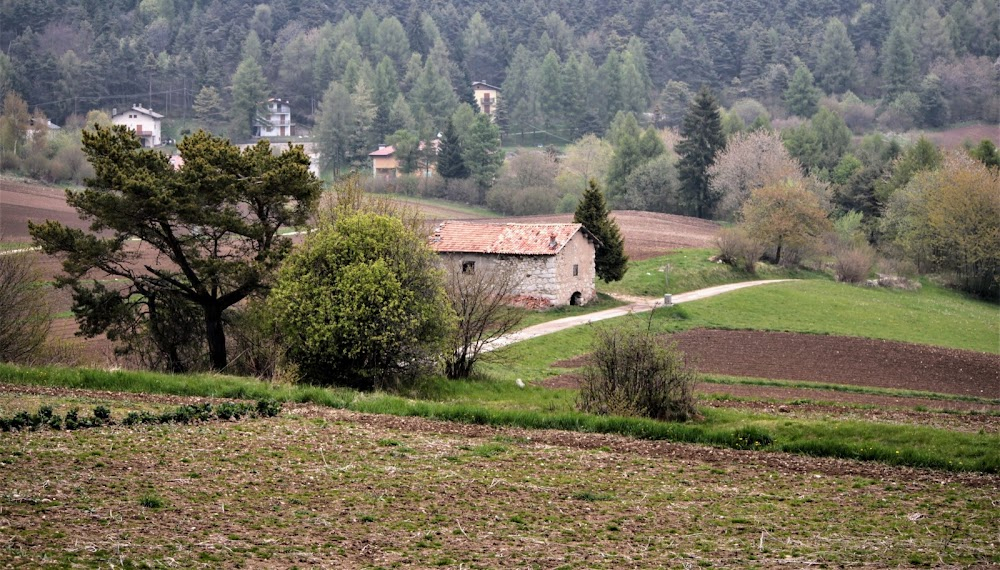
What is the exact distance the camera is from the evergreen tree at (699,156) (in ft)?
301

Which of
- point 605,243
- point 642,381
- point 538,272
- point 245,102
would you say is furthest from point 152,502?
point 245,102

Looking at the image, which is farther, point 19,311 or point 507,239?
point 507,239

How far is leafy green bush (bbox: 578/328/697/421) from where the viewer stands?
2188cm

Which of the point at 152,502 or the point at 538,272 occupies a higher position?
the point at 538,272

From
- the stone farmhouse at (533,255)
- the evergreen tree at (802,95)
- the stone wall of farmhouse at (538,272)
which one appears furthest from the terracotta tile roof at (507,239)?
the evergreen tree at (802,95)

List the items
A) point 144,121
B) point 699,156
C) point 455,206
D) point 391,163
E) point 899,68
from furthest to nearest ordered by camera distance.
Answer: point 899,68 < point 144,121 < point 391,163 < point 455,206 < point 699,156

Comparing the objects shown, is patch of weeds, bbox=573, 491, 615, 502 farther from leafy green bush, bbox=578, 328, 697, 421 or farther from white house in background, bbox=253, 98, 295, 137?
white house in background, bbox=253, 98, 295, 137

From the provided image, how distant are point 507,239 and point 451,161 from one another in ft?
182

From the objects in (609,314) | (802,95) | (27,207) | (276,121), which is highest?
(802,95)

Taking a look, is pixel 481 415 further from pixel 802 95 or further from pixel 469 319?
pixel 802 95

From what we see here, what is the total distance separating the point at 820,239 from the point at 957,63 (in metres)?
99.1

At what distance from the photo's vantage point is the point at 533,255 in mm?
46062

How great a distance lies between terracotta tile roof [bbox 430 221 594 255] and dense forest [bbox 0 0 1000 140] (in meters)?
73.1

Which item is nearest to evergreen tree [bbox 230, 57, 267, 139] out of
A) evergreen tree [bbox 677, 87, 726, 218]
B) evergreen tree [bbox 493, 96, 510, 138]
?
evergreen tree [bbox 493, 96, 510, 138]
